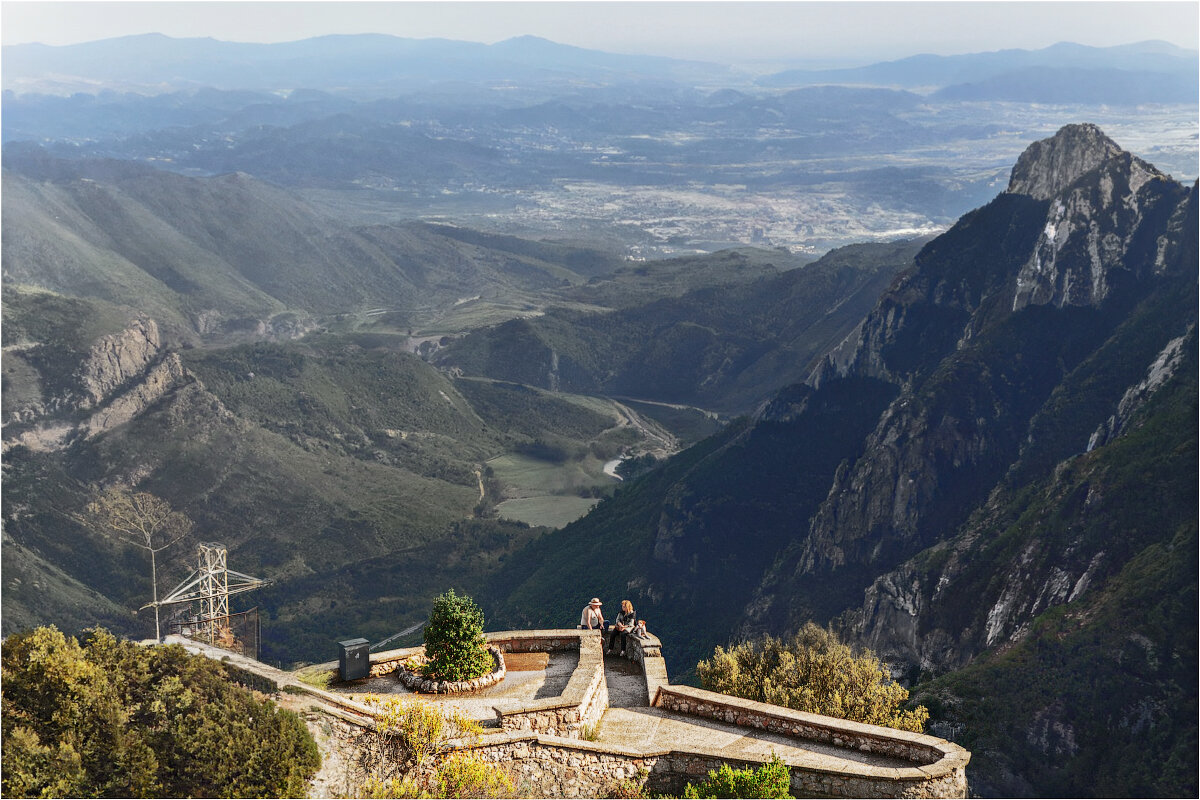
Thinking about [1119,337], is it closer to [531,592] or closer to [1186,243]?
[1186,243]

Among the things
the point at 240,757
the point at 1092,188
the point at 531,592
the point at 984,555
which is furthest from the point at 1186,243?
the point at 240,757

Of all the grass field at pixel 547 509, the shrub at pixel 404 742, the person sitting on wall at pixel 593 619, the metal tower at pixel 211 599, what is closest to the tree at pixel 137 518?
the grass field at pixel 547 509

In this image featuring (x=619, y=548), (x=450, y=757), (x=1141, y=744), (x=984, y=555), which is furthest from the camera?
(x=619, y=548)

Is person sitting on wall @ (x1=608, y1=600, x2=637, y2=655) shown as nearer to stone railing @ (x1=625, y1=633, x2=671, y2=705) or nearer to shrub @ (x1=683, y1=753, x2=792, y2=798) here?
stone railing @ (x1=625, y1=633, x2=671, y2=705)

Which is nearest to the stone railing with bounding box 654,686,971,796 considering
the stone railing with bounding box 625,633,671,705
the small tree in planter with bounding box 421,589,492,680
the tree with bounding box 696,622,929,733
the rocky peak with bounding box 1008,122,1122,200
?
the stone railing with bounding box 625,633,671,705

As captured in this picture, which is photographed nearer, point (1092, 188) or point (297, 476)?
point (1092, 188)

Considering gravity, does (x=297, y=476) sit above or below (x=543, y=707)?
below

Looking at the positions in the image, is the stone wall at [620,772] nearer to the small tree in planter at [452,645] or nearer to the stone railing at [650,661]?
the stone railing at [650,661]
